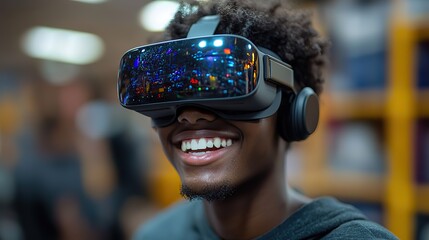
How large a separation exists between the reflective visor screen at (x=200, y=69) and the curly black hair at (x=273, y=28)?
8 centimetres

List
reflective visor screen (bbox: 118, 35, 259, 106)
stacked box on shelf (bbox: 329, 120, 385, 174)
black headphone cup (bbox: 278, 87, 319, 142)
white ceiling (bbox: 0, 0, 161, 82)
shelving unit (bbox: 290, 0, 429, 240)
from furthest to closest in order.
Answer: white ceiling (bbox: 0, 0, 161, 82) < stacked box on shelf (bbox: 329, 120, 385, 174) < shelving unit (bbox: 290, 0, 429, 240) < black headphone cup (bbox: 278, 87, 319, 142) < reflective visor screen (bbox: 118, 35, 259, 106)

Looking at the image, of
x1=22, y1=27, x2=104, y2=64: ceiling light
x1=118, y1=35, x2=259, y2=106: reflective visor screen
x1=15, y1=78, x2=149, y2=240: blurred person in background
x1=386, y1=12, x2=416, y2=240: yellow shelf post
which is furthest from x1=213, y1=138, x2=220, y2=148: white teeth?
x1=22, y1=27, x2=104, y2=64: ceiling light

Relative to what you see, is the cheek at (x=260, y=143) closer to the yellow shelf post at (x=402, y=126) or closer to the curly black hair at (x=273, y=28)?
the curly black hair at (x=273, y=28)

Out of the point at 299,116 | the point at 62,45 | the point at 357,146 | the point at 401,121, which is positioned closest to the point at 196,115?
the point at 299,116

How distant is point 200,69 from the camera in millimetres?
806

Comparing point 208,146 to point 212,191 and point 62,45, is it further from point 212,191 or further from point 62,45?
point 62,45

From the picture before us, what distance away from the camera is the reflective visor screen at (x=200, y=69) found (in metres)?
0.80

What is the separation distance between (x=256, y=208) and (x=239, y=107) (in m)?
0.26

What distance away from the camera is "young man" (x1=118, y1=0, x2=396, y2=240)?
81 cm

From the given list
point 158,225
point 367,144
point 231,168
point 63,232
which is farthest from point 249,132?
point 63,232

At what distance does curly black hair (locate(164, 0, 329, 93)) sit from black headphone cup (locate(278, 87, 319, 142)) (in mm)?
79

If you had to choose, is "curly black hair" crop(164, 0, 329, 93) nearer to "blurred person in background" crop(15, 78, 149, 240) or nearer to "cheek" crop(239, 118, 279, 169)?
"cheek" crop(239, 118, 279, 169)

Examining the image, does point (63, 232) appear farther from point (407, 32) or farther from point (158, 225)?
point (407, 32)

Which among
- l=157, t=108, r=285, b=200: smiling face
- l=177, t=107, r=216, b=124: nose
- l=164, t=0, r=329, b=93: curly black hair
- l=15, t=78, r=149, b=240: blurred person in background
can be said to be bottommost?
l=15, t=78, r=149, b=240: blurred person in background
